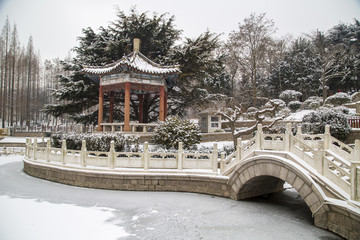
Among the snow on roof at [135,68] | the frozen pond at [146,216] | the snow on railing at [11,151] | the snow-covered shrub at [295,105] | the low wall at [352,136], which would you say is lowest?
the frozen pond at [146,216]

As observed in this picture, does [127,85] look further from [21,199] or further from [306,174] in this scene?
[306,174]

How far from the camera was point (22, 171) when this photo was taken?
13391mm

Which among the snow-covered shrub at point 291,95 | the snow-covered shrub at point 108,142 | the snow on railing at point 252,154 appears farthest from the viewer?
the snow-covered shrub at point 291,95

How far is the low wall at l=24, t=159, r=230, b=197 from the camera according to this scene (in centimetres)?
866

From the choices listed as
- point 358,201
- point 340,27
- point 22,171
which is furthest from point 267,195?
point 340,27

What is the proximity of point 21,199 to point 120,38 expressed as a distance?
45.8ft

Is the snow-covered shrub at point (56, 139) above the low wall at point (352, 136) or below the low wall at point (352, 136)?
below

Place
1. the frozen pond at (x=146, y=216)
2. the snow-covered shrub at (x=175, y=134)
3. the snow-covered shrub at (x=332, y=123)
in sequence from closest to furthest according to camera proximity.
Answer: the frozen pond at (x=146, y=216) → the snow-covered shrub at (x=175, y=134) → the snow-covered shrub at (x=332, y=123)

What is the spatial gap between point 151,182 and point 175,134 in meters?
3.11

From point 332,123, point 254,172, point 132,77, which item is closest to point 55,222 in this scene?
point 254,172

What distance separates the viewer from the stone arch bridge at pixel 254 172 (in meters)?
5.41

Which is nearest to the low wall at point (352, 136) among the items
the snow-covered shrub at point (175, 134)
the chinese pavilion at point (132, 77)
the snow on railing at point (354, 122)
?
the snow on railing at point (354, 122)

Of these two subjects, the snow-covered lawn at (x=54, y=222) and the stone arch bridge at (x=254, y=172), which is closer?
the stone arch bridge at (x=254, y=172)

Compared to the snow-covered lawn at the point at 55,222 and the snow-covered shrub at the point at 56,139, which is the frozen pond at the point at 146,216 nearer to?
the snow-covered lawn at the point at 55,222
